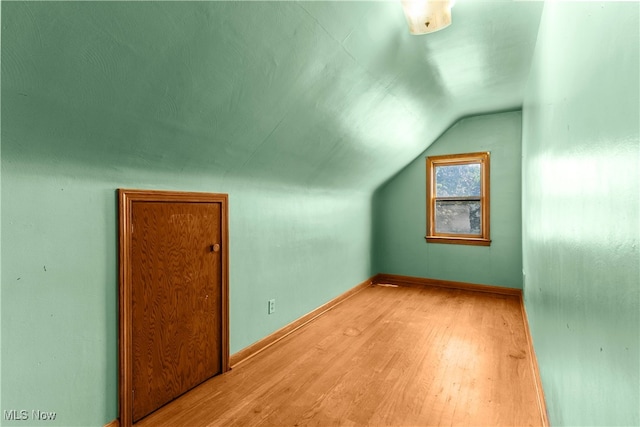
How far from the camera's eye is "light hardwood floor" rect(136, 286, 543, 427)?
185cm

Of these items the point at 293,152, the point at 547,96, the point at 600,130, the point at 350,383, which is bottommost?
the point at 350,383

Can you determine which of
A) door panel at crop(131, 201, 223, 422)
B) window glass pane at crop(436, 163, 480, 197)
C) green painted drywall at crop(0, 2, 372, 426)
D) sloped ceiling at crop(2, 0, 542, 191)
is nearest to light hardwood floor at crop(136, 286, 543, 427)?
door panel at crop(131, 201, 223, 422)

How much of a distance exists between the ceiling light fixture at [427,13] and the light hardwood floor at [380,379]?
2262 millimetres

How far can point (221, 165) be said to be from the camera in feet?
7.13

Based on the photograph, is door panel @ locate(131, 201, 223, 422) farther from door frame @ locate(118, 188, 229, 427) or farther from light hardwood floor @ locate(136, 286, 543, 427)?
light hardwood floor @ locate(136, 286, 543, 427)

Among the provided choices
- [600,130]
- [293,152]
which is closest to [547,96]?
[600,130]

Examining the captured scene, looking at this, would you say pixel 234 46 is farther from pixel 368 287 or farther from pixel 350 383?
pixel 368 287

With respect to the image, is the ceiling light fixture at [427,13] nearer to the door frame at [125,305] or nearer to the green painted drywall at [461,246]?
the door frame at [125,305]

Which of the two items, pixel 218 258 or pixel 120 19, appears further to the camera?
pixel 218 258

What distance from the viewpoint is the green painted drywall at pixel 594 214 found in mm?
650

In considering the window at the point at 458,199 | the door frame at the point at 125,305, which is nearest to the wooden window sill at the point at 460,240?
the window at the point at 458,199

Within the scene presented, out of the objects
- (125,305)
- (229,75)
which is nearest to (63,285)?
(125,305)

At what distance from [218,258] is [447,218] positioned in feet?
11.6

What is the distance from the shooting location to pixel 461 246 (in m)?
4.51
